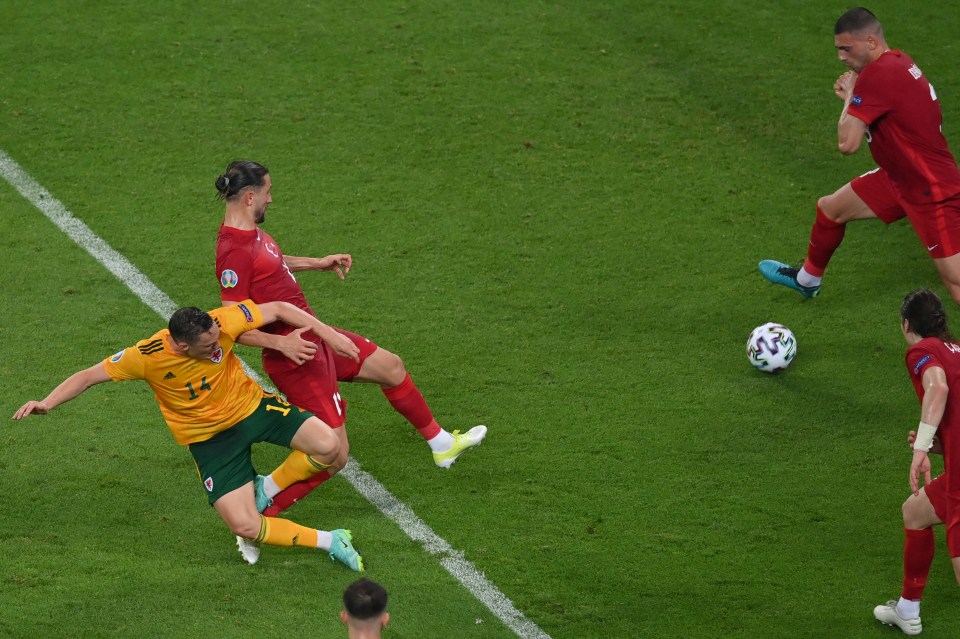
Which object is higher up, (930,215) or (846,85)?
(846,85)

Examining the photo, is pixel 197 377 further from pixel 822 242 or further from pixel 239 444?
pixel 822 242

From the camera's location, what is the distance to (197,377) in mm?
6227

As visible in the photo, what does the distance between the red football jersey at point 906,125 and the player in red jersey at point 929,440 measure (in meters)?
1.95

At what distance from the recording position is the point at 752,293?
8812 millimetres

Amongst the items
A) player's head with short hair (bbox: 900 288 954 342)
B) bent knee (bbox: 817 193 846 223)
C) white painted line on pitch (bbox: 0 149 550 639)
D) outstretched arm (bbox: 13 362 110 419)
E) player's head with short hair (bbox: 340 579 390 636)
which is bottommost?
white painted line on pitch (bbox: 0 149 550 639)

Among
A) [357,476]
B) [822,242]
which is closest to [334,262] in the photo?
[357,476]

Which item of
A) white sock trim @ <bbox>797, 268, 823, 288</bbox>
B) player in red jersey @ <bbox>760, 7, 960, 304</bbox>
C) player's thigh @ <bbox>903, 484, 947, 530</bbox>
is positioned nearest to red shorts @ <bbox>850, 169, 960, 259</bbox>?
player in red jersey @ <bbox>760, 7, 960, 304</bbox>

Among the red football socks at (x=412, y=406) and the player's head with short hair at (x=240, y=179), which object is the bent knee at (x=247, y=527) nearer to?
the red football socks at (x=412, y=406)

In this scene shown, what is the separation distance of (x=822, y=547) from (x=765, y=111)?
521 cm

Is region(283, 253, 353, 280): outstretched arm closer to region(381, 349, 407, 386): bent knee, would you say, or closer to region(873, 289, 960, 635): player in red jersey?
region(381, 349, 407, 386): bent knee

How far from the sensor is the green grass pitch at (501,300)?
20.8 feet

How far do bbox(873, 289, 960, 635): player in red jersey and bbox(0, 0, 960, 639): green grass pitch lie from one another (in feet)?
1.20

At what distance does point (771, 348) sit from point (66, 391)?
423 cm

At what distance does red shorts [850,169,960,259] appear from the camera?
293 inches
